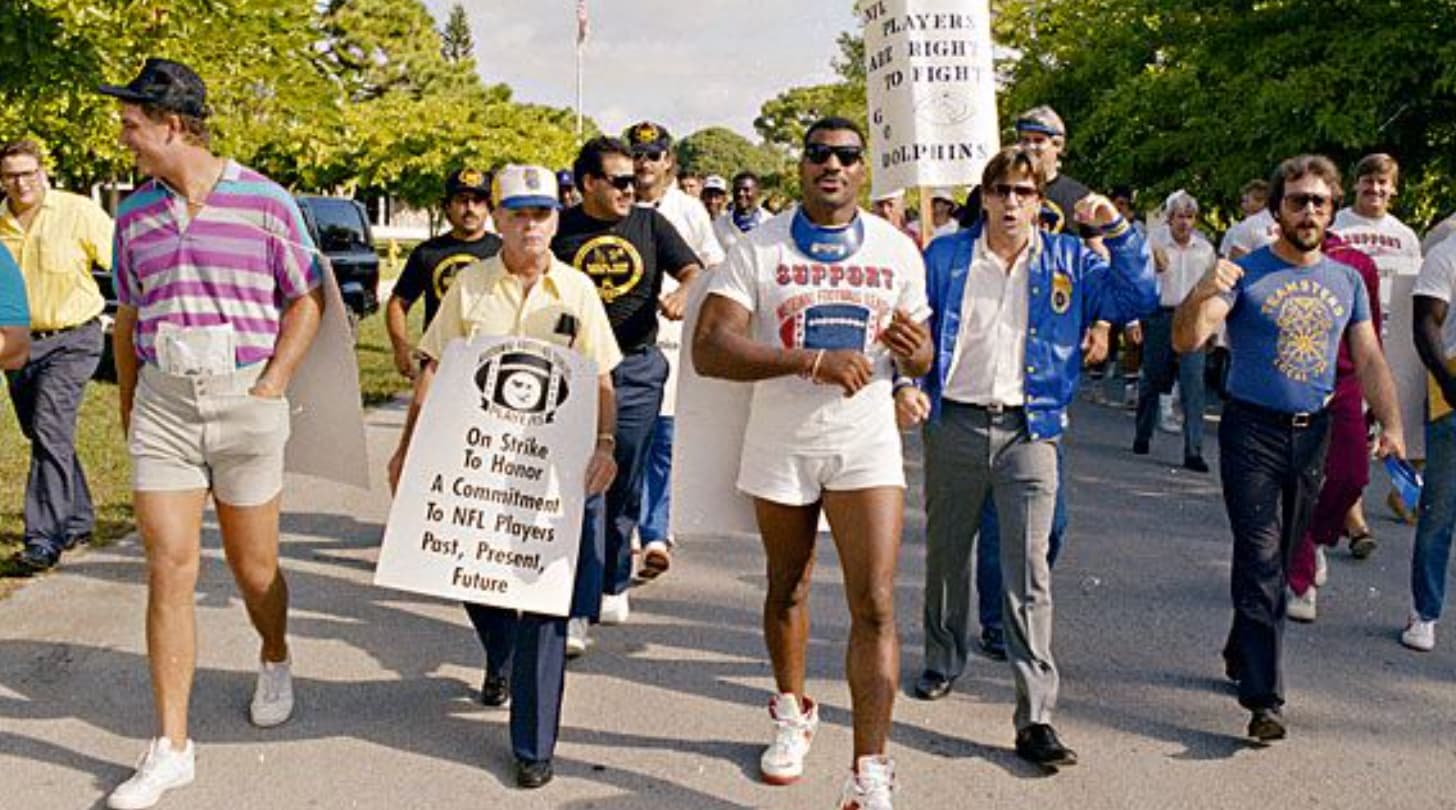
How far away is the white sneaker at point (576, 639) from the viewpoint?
5301 millimetres

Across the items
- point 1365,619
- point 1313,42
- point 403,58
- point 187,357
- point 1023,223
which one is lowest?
point 1365,619

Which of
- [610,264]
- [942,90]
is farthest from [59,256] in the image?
[942,90]

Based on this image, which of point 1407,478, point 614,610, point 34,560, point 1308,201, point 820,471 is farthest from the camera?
point 1407,478

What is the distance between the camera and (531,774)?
160 inches

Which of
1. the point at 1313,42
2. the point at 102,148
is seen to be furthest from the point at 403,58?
the point at 1313,42

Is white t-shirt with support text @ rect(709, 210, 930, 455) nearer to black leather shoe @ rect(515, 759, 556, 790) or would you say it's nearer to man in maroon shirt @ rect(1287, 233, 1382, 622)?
black leather shoe @ rect(515, 759, 556, 790)

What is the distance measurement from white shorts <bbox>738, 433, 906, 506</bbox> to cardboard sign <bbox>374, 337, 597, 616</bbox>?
62 cm

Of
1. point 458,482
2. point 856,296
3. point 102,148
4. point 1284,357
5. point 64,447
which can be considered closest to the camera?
point 856,296

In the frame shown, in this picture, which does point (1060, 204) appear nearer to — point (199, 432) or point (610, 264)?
point (610, 264)

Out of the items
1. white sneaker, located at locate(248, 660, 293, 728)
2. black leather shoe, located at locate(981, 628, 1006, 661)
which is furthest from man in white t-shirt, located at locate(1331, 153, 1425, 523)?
white sneaker, located at locate(248, 660, 293, 728)

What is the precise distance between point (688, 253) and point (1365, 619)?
3430 mm

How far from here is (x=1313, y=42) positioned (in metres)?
12.1

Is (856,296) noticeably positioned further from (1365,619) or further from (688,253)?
(1365,619)

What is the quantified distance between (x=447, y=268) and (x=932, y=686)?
3.01 metres
